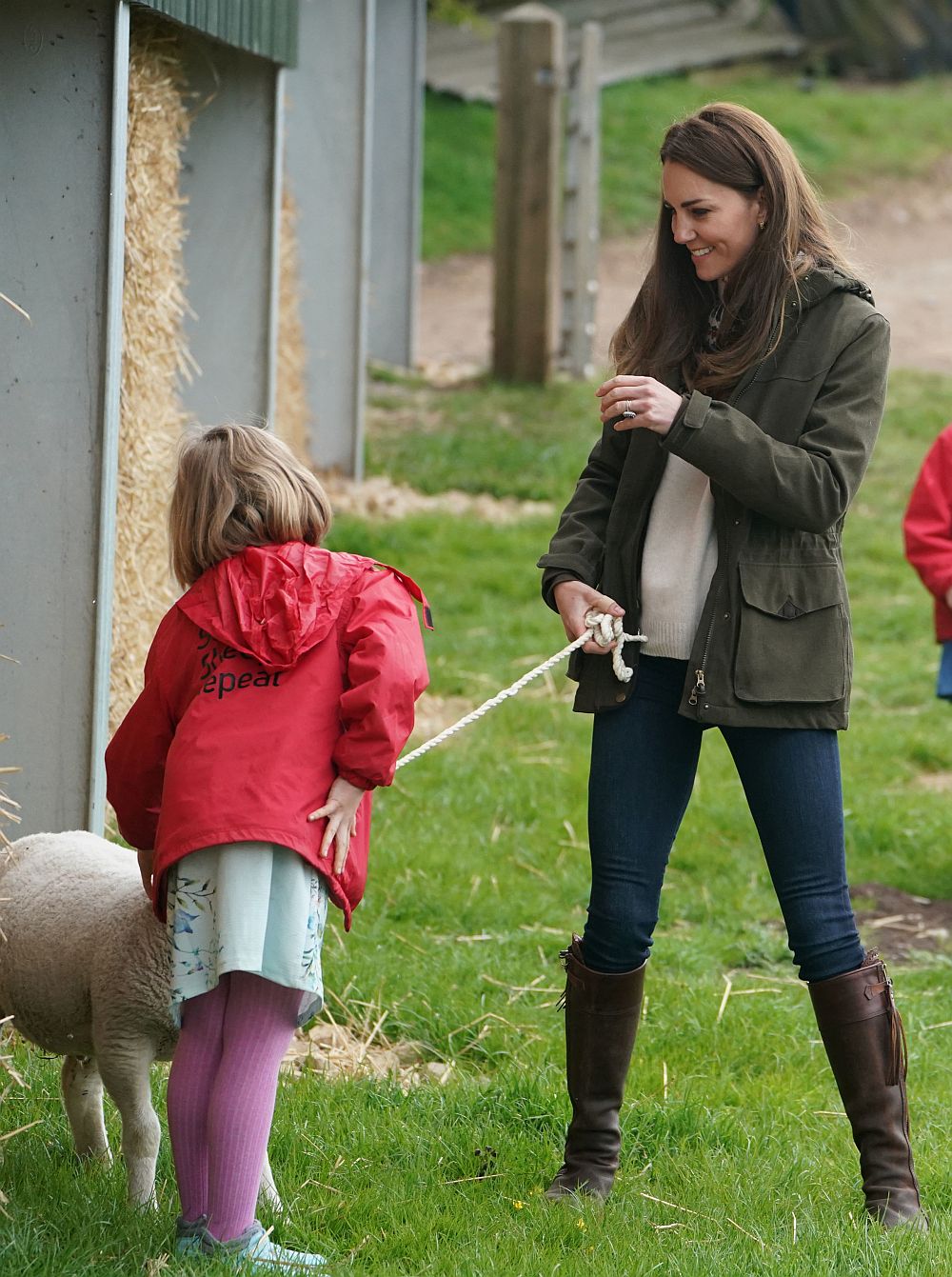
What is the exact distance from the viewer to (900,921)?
18.8 feet

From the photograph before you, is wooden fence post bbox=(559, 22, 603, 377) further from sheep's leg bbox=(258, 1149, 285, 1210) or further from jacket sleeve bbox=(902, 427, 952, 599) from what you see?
sheep's leg bbox=(258, 1149, 285, 1210)

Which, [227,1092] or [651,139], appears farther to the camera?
[651,139]

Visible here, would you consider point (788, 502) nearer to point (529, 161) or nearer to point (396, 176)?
point (529, 161)

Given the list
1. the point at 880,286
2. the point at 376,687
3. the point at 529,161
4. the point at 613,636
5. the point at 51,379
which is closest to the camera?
the point at 376,687

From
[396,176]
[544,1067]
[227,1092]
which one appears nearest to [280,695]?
[227,1092]

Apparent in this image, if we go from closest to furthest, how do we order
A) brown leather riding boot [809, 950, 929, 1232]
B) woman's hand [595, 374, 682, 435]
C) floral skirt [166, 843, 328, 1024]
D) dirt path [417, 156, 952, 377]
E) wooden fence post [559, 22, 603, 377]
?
1. floral skirt [166, 843, 328, 1024]
2. woman's hand [595, 374, 682, 435]
3. brown leather riding boot [809, 950, 929, 1232]
4. wooden fence post [559, 22, 603, 377]
5. dirt path [417, 156, 952, 377]

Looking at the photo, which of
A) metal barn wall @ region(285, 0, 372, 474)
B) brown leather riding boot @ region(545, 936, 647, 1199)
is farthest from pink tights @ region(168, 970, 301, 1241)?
metal barn wall @ region(285, 0, 372, 474)

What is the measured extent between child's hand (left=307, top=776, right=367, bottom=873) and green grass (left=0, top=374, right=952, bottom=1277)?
2.59ft

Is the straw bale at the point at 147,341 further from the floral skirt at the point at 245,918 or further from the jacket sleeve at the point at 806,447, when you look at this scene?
the jacket sleeve at the point at 806,447

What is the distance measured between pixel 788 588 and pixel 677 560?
26 cm

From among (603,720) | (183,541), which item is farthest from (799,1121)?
(183,541)

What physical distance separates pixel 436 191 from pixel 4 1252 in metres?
16.5

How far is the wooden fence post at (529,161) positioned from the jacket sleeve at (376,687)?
951cm

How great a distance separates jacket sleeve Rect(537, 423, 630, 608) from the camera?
142 inches
